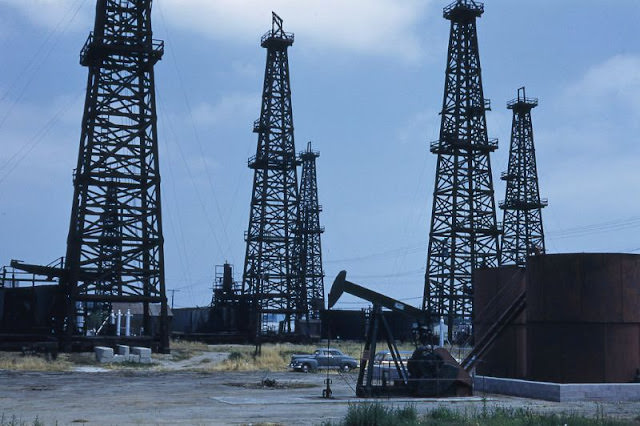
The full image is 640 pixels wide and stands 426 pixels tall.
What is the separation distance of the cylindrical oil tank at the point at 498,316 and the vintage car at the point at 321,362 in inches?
382

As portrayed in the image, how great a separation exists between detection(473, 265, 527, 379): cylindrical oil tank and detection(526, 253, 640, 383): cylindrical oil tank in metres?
2.71

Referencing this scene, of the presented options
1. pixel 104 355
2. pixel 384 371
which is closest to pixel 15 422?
pixel 384 371

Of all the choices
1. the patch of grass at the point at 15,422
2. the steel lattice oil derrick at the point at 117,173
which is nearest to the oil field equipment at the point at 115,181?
the steel lattice oil derrick at the point at 117,173

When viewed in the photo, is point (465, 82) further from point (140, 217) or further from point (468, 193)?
point (140, 217)

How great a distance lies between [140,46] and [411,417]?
33962 millimetres

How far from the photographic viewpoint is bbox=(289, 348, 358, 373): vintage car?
3769 cm

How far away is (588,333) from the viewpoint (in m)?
24.5

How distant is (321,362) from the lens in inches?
1560

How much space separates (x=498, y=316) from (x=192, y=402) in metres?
11.2

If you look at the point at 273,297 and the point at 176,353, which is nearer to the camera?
the point at 176,353

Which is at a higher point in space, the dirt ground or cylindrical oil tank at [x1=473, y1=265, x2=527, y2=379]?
cylindrical oil tank at [x1=473, y1=265, x2=527, y2=379]

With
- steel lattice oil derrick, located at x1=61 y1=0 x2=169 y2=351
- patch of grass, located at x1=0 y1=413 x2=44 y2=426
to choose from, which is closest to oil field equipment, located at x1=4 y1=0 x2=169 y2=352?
steel lattice oil derrick, located at x1=61 y1=0 x2=169 y2=351

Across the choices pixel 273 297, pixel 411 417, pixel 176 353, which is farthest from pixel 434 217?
pixel 411 417

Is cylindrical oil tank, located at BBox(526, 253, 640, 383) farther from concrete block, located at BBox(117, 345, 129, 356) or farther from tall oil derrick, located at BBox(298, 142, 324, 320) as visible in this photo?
tall oil derrick, located at BBox(298, 142, 324, 320)
